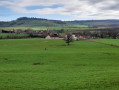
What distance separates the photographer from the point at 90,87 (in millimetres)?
14688

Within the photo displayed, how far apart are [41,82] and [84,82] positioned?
3949mm

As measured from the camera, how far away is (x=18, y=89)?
14.6m

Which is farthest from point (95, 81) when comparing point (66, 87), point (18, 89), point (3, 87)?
point (3, 87)

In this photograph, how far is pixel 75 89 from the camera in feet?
46.9

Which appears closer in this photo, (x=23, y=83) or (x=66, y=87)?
(x=66, y=87)

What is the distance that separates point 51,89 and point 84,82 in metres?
3.40

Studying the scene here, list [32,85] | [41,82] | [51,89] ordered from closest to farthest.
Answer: [51,89] → [32,85] → [41,82]

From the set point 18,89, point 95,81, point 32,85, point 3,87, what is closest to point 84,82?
point 95,81

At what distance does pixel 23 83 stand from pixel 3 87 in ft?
6.41

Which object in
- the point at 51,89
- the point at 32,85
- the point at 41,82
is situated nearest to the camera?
the point at 51,89

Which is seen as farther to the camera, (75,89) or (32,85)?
(32,85)

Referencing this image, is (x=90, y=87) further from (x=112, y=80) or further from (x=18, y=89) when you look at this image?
(x=18, y=89)

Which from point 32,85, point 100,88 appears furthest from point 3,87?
point 100,88

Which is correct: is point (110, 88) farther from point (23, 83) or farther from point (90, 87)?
point (23, 83)
